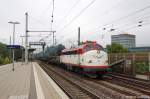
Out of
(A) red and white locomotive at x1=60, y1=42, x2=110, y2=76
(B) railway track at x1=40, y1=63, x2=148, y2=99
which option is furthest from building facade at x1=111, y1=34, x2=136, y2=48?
(B) railway track at x1=40, y1=63, x2=148, y2=99

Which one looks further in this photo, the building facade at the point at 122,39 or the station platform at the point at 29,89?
the building facade at the point at 122,39

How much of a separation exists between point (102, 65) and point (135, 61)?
16.6ft

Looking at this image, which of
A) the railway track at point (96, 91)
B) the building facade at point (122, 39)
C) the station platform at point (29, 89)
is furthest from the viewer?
the building facade at point (122, 39)

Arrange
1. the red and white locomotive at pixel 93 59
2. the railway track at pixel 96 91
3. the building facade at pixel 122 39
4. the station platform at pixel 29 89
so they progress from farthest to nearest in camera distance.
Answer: the building facade at pixel 122 39
the red and white locomotive at pixel 93 59
the railway track at pixel 96 91
the station platform at pixel 29 89

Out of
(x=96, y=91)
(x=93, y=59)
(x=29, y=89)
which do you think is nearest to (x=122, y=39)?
(x=93, y=59)

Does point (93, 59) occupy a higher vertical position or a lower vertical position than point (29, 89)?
higher

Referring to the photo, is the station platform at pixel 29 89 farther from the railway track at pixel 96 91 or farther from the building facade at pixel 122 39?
the building facade at pixel 122 39

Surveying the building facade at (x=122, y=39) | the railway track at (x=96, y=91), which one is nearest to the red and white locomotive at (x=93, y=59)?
the railway track at (x=96, y=91)

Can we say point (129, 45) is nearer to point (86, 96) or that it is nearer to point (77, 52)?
point (77, 52)

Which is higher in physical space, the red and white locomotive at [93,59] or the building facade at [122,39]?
the building facade at [122,39]

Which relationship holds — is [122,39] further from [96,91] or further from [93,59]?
[96,91]

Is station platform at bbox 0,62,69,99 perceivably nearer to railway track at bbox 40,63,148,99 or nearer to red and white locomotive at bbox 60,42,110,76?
railway track at bbox 40,63,148,99

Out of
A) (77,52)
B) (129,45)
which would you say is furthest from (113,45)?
(77,52)

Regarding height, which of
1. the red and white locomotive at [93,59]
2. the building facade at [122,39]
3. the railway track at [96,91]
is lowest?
the railway track at [96,91]
